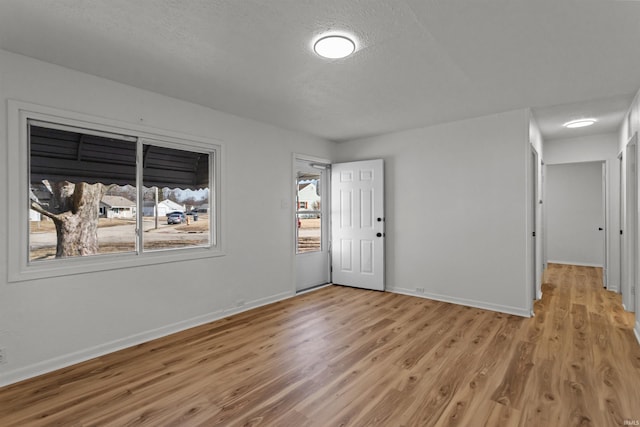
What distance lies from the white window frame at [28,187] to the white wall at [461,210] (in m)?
2.75

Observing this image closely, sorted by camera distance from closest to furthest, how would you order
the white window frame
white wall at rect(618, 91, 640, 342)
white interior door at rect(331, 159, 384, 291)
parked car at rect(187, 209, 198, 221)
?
the white window frame
white wall at rect(618, 91, 640, 342)
parked car at rect(187, 209, 198, 221)
white interior door at rect(331, 159, 384, 291)

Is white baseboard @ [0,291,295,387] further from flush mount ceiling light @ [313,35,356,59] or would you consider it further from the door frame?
flush mount ceiling light @ [313,35,356,59]

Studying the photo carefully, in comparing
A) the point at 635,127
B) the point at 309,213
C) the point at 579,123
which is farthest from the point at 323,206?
the point at 635,127

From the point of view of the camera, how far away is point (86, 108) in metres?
2.85

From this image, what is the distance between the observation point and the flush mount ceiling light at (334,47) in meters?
2.28

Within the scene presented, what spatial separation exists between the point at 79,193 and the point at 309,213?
3135mm

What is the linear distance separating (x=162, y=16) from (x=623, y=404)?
3.81 m

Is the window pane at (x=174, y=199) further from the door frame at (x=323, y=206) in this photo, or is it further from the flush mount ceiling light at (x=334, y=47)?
the flush mount ceiling light at (x=334, y=47)

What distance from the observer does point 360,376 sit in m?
2.51

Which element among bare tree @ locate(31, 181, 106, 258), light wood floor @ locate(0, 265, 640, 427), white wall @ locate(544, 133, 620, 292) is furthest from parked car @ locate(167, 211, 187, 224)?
white wall @ locate(544, 133, 620, 292)

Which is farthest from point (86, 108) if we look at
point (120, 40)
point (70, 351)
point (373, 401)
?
point (373, 401)

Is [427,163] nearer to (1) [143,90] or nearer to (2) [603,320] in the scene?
(2) [603,320]


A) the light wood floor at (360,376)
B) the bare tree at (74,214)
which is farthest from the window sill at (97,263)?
the light wood floor at (360,376)

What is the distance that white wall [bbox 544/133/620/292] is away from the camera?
493 cm
